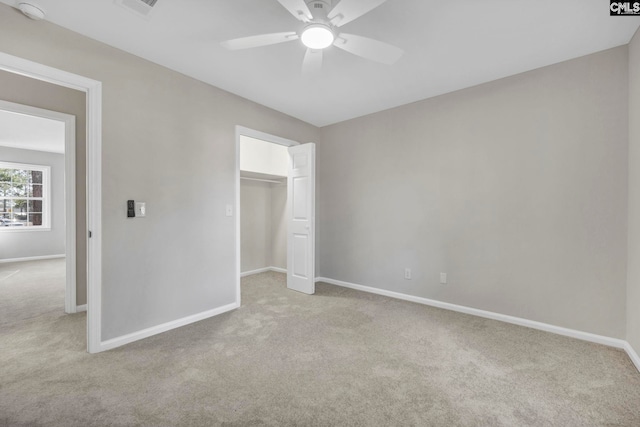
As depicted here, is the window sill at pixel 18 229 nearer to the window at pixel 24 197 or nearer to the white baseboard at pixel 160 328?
the window at pixel 24 197

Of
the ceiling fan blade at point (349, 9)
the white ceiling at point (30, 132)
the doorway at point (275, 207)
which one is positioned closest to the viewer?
the ceiling fan blade at point (349, 9)

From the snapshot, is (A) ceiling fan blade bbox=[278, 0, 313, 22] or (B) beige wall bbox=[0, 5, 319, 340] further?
(B) beige wall bbox=[0, 5, 319, 340]

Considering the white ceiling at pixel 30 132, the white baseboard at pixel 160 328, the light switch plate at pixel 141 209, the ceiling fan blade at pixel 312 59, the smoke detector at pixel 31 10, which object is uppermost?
the white ceiling at pixel 30 132

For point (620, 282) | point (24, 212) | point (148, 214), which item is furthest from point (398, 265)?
point (24, 212)

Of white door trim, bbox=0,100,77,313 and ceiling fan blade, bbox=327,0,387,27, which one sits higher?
ceiling fan blade, bbox=327,0,387,27

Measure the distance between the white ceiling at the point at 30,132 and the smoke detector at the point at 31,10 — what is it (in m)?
2.80

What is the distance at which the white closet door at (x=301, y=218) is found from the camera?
12.8 ft

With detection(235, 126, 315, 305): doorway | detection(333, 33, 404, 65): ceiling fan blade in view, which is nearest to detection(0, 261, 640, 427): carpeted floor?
detection(235, 126, 315, 305): doorway

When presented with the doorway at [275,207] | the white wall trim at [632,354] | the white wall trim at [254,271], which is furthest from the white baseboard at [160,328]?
the white wall trim at [632,354]

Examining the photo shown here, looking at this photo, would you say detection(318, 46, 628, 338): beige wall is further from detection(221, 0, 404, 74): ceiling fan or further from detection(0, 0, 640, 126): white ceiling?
detection(221, 0, 404, 74): ceiling fan

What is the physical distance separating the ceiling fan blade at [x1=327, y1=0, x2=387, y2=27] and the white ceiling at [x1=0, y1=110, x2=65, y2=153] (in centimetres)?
456

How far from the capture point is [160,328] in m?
2.65

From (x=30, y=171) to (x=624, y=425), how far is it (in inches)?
398

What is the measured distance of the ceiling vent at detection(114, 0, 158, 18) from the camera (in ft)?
6.11
